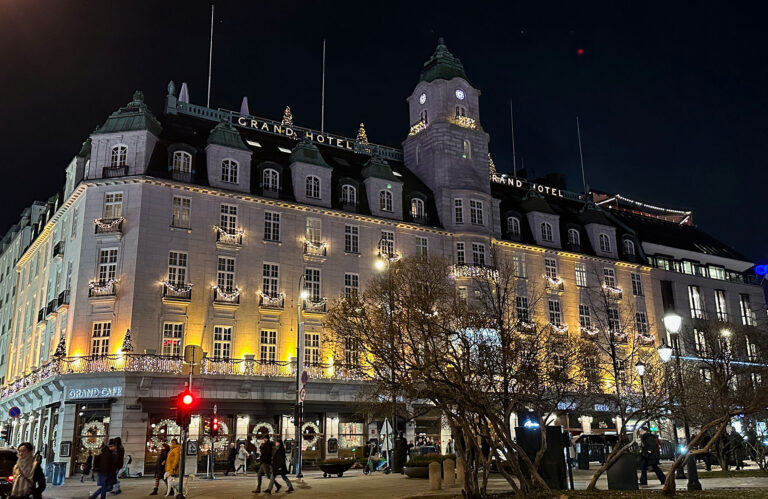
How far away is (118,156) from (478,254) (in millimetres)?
26028

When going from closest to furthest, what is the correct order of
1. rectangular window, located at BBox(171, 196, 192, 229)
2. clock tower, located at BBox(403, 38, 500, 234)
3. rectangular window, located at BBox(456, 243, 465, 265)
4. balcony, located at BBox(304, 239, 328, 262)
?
rectangular window, located at BBox(171, 196, 192, 229)
balcony, located at BBox(304, 239, 328, 262)
rectangular window, located at BBox(456, 243, 465, 265)
clock tower, located at BBox(403, 38, 500, 234)

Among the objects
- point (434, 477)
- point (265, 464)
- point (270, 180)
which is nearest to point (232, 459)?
point (265, 464)

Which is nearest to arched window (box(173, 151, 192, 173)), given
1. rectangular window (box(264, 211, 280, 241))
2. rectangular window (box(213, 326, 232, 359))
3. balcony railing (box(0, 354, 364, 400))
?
rectangular window (box(264, 211, 280, 241))

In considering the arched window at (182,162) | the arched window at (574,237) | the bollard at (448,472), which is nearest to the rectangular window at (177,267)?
the arched window at (182,162)

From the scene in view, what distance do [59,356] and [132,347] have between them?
417 centimetres

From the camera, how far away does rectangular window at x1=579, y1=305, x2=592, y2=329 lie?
5931 cm

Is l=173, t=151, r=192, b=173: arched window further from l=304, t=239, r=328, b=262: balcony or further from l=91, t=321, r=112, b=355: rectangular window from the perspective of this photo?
l=91, t=321, r=112, b=355: rectangular window

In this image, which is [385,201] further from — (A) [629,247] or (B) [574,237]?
(A) [629,247]

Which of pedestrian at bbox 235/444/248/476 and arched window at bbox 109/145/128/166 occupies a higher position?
arched window at bbox 109/145/128/166

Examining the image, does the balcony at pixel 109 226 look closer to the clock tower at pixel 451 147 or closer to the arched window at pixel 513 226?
the clock tower at pixel 451 147

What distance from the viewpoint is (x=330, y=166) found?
5284 cm

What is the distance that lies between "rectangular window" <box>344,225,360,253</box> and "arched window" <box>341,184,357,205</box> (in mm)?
1831

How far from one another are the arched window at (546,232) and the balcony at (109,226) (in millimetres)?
33248

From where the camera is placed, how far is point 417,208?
179 feet
